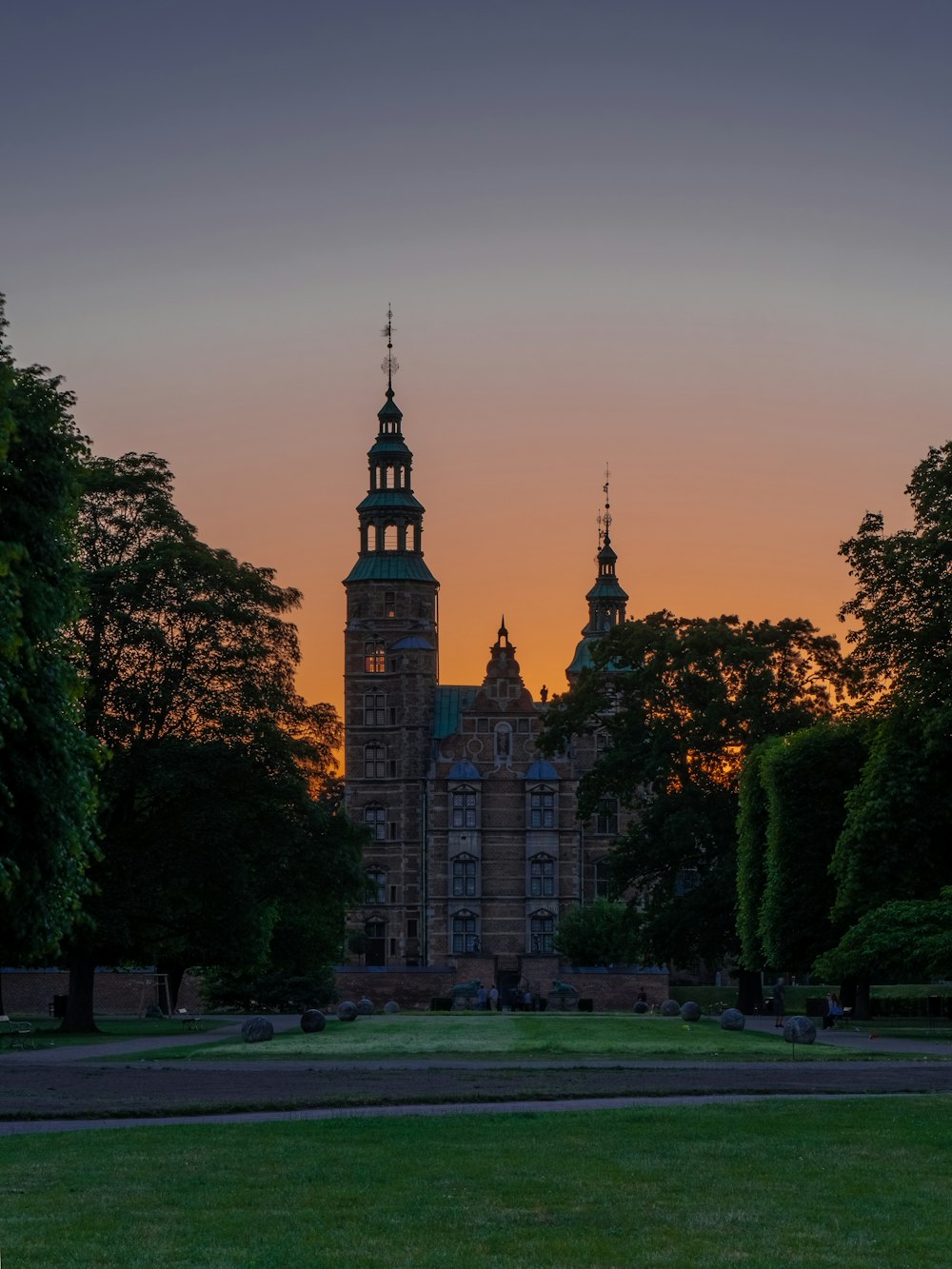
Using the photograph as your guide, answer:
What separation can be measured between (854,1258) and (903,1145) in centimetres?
697

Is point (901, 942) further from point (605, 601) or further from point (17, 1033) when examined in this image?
point (605, 601)

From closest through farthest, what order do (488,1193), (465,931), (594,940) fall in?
(488,1193) < (594,940) < (465,931)

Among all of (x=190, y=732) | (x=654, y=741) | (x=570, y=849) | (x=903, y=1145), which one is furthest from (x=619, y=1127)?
(x=570, y=849)

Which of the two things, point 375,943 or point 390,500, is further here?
point 390,500

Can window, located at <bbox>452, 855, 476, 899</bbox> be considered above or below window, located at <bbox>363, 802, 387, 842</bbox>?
below

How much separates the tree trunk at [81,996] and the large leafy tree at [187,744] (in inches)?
2.5

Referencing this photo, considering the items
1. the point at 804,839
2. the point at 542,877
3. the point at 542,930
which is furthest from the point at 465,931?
the point at 804,839

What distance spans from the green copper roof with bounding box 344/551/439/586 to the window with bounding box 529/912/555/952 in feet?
81.0

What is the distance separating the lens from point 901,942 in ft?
150

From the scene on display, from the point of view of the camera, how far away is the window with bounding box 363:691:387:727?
127m

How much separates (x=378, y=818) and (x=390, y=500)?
874 inches

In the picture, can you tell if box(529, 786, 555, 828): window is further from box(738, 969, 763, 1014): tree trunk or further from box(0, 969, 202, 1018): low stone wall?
box(738, 969, 763, 1014): tree trunk

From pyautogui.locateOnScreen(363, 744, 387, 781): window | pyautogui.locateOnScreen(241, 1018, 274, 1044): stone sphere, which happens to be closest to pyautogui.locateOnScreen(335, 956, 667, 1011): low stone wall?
pyautogui.locateOnScreen(363, 744, 387, 781): window

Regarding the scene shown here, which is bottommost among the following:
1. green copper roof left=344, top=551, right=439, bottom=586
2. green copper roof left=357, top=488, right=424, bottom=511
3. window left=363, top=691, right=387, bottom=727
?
window left=363, top=691, right=387, bottom=727
